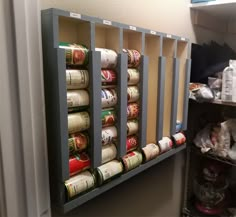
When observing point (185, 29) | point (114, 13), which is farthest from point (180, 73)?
point (114, 13)

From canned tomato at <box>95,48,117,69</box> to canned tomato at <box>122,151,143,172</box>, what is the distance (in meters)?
0.35

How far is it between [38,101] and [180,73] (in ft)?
2.52

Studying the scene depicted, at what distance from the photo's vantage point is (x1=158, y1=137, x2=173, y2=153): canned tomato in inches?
40.4

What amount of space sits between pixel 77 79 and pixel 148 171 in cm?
71

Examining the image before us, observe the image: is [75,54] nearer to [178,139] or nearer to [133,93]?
[133,93]

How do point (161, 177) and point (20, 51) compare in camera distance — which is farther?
point (161, 177)

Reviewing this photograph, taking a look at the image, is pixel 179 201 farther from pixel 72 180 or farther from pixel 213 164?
pixel 72 180

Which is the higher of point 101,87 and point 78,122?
point 101,87

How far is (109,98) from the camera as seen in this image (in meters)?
0.78

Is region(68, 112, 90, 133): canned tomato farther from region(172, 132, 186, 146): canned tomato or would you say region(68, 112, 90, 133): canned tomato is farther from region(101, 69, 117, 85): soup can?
region(172, 132, 186, 146): canned tomato

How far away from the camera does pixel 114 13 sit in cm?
88

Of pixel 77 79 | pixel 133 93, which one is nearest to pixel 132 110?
pixel 133 93

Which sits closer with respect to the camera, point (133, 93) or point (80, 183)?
point (80, 183)

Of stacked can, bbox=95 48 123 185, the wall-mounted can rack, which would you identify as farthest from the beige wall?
stacked can, bbox=95 48 123 185
